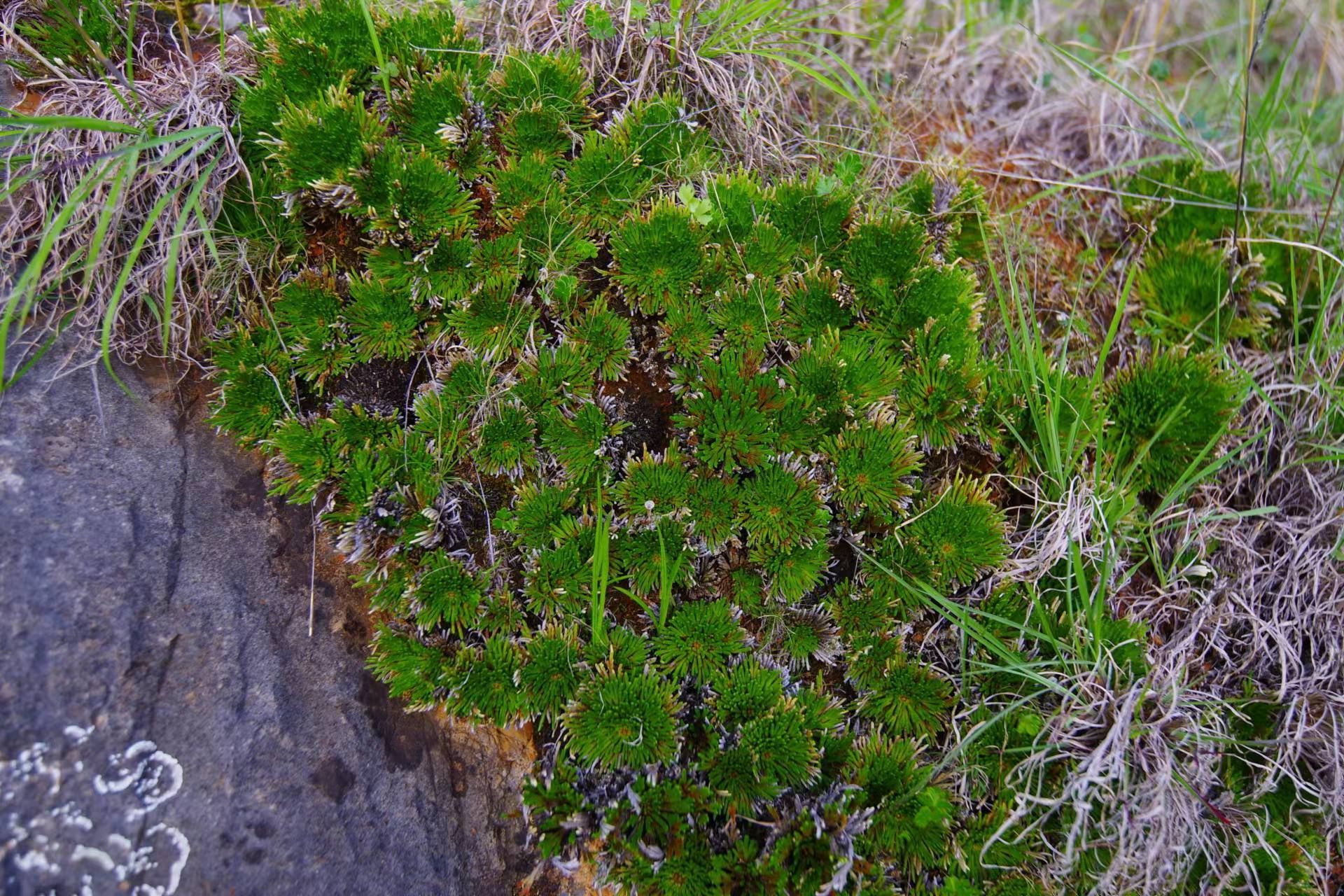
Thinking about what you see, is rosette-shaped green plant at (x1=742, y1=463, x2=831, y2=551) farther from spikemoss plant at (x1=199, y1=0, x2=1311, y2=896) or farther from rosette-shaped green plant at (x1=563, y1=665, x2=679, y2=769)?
rosette-shaped green plant at (x1=563, y1=665, x2=679, y2=769)

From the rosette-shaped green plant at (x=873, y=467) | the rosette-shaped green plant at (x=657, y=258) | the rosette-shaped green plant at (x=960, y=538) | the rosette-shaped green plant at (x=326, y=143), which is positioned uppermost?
the rosette-shaped green plant at (x=326, y=143)

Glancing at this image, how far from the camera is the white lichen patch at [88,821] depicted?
1985 mm

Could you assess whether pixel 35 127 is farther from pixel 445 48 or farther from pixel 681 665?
pixel 681 665

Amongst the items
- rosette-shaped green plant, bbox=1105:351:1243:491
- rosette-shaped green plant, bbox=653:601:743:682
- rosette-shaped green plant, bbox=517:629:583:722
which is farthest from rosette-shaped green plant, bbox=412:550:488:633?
rosette-shaped green plant, bbox=1105:351:1243:491

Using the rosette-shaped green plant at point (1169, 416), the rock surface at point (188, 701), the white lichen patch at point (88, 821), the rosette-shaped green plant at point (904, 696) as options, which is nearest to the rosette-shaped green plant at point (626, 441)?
the rosette-shaped green plant at point (904, 696)

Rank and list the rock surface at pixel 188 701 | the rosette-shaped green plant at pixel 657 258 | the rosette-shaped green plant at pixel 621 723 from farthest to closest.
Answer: the rosette-shaped green plant at pixel 657 258 < the rosette-shaped green plant at pixel 621 723 < the rock surface at pixel 188 701

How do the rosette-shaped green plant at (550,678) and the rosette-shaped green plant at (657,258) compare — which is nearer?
the rosette-shaped green plant at (550,678)

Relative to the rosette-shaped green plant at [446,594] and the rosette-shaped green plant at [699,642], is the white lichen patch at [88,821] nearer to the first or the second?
the rosette-shaped green plant at [446,594]

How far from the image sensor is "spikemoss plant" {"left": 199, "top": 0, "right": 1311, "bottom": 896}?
2355mm

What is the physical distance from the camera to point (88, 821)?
2.05 m

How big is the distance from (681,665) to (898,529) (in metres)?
0.87

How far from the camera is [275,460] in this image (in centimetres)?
259

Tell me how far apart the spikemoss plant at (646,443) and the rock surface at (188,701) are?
18 centimetres

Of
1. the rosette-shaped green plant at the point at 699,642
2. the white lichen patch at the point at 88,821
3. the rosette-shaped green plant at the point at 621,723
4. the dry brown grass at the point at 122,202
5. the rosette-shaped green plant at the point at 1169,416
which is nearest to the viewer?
the white lichen patch at the point at 88,821
